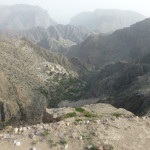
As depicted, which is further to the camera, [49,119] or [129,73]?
[129,73]

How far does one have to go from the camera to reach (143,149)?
50.5ft

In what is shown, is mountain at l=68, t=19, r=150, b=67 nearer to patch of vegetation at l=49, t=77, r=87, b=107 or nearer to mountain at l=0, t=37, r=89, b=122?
mountain at l=0, t=37, r=89, b=122

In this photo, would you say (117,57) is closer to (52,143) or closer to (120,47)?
(120,47)

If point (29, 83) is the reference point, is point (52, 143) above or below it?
above

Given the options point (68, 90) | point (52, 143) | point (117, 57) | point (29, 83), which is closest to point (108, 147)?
point (52, 143)

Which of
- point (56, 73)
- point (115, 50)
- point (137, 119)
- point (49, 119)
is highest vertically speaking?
point (137, 119)

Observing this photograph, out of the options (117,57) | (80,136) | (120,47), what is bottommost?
(117,57)

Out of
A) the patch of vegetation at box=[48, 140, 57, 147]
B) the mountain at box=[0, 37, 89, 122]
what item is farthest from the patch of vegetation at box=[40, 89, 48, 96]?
the patch of vegetation at box=[48, 140, 57, 147]

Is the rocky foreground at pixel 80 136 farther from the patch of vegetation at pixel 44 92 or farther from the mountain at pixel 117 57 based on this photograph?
the mountain at pixel 117 57

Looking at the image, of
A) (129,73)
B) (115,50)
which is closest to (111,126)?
→ (129,73)

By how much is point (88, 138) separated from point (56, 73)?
90104mm

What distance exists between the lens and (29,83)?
81500 millimetres

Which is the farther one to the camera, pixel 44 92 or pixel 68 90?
pixel 68 90

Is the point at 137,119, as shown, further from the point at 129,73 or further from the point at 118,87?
the point at 129,73
